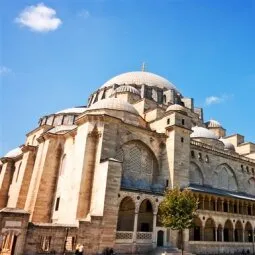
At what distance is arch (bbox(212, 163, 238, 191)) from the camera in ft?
84.0

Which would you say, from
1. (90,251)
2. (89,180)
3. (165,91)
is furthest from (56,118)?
(90,251)

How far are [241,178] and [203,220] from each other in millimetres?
9999

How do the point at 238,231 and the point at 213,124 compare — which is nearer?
the point at 238,231

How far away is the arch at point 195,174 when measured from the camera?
23.6 m

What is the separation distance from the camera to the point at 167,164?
20844 millimetres

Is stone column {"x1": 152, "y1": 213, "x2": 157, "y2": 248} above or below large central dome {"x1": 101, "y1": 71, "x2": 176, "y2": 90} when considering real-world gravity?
below

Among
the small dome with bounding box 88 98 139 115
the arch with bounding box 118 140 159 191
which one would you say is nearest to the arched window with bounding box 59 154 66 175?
the small dome with bounding box 88 98 139 115

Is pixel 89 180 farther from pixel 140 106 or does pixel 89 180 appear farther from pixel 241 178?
pixel 241 178

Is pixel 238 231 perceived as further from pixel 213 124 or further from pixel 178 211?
pixel 213 124

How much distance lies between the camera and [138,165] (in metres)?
20.5

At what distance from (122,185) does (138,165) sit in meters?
2.65

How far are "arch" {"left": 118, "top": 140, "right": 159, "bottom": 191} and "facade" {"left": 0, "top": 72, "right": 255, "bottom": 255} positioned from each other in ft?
0.25

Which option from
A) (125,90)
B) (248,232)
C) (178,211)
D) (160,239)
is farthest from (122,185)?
(248,232)

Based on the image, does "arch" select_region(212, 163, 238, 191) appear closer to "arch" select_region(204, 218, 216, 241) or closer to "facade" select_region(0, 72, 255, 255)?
"facade" select_region(0, 72, 255, 255)
